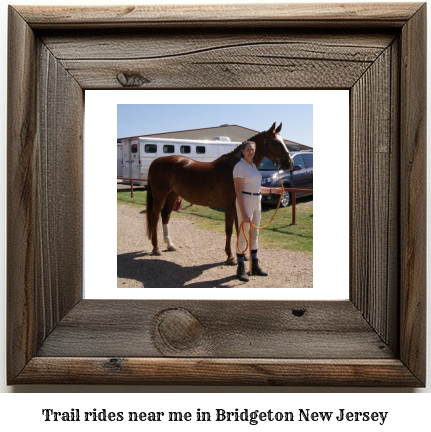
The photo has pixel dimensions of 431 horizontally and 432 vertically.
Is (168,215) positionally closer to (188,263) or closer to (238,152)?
(188,263)

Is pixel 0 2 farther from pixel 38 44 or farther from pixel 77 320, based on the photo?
pixel 77 320

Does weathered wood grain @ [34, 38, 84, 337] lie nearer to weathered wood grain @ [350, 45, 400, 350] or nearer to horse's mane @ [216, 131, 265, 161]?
horse's mane @ [216, 131, 265, 161]

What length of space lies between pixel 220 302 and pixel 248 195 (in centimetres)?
29

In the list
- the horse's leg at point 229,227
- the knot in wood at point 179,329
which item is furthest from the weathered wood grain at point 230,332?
the horse's leg at point 229,227

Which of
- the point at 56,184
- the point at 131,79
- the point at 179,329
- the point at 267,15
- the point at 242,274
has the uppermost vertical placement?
the point at 267,15

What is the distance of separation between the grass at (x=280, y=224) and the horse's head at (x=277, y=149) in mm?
106

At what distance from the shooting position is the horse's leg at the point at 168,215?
115cm

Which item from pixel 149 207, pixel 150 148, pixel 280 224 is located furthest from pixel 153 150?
pixel 280 224

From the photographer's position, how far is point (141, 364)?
111 centimetres

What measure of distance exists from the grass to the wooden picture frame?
0.37 ft

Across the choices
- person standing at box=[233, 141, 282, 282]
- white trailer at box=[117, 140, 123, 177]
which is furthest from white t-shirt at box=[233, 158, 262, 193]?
white trailer at box=[117, 140, 123, 177]

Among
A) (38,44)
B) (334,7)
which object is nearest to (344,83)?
(334,7)

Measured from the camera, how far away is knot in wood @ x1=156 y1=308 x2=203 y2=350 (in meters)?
1.12

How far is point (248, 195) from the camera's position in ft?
3.93
